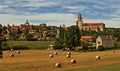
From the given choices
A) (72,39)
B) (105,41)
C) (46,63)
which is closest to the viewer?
(46,63)

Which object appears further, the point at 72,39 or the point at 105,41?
the point at 105,41

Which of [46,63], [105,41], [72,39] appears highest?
[46,63]

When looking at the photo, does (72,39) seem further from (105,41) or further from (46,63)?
(46,63)

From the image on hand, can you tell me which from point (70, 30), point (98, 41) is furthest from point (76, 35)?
point (98, 41)

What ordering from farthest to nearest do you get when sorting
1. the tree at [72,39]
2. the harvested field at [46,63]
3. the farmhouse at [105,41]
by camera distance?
1. the farmhouse at [105,41]
2. the tree at [72,39]
3. the harvested field at [46,63]

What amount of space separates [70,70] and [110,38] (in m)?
99.5

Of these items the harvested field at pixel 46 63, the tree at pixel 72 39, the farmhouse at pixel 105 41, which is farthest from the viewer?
the farmhouse at pixel 105 41

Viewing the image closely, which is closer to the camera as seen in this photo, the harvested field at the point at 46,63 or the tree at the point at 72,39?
the harvested field at the point at 46,63

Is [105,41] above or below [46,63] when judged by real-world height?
below

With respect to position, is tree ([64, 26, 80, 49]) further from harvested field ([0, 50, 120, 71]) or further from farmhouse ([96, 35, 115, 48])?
harvested field ([0, 50, 120, 71])

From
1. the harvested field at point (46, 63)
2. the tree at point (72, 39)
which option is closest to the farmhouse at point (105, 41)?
the tree at point (72, 39)

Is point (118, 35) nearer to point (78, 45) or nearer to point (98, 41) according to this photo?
point (98, 41)

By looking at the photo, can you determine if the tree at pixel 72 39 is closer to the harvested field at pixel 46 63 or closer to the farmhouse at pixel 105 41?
the farmhouse at pixel 105 41

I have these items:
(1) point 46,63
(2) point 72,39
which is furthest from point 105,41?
(1) point 46,63
